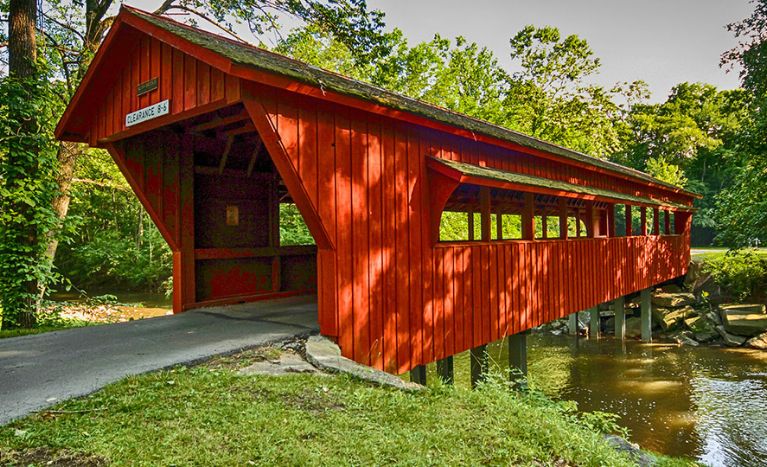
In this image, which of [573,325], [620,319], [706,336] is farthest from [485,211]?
[706,336]

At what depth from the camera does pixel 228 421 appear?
2.80 metres

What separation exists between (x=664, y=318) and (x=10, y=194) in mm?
19366

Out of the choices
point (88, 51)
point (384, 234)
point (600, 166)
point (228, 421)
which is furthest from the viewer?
point (600, 166)

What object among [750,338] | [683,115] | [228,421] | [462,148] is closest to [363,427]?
[228,421]

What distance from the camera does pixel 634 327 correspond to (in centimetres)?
1753

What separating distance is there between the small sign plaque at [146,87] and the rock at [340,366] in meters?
3.37

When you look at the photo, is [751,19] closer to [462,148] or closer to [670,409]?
[670,409]

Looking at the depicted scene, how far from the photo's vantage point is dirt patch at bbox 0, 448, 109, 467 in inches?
89.7

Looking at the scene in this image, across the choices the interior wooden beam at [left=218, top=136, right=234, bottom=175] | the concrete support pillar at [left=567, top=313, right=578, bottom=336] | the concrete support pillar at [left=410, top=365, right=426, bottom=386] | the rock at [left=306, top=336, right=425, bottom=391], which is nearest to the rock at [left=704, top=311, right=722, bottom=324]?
the concrete support pillar at [left=567, top=313, right=578, bottom=336]

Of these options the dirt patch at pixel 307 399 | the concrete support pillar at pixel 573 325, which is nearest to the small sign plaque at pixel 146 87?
the dirt patch at pixel 307 399

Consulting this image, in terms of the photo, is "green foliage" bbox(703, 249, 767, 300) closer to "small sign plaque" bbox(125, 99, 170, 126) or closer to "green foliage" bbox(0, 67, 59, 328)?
"small sign plaque" bbox(125, 99, 170, 126)

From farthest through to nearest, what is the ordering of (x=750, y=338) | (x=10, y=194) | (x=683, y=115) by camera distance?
(x=683, y=115), (x=750, y=338), (x=10, y=194)

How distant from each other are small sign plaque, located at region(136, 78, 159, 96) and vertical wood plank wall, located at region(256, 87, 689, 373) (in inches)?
70.9

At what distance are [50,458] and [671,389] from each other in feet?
41.2
